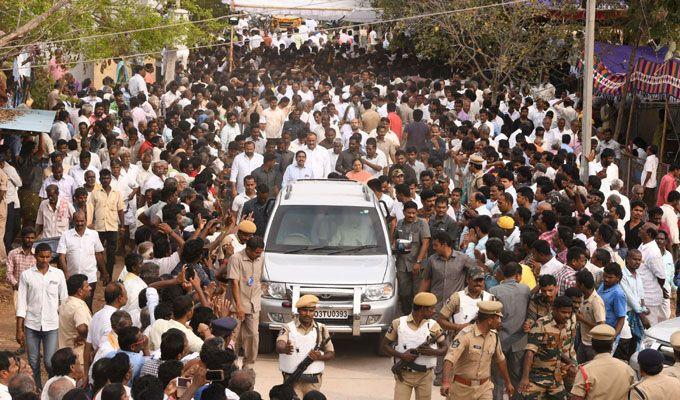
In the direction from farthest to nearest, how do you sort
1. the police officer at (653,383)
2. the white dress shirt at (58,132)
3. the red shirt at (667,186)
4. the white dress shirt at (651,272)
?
the white dress shirt at (58,132)
the red shirt at (667,186)
the white dress shirt at (651,272)
the police officer at (653,383)

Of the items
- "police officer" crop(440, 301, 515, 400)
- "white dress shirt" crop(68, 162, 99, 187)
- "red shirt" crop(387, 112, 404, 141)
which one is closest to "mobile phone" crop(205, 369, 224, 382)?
"police officer" crop(440, 301, 515, 400)

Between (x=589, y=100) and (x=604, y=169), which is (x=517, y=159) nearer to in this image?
(x=604, y=169)

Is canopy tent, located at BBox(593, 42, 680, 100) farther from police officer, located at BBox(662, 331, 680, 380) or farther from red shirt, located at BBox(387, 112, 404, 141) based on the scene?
police officer, located at BBox(662, 331, 680, 380)

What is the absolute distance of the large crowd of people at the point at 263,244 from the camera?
947 cm

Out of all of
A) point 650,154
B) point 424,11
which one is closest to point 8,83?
point 650,154

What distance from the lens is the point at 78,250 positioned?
13836mm

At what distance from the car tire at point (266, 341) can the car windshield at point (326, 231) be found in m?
0.97

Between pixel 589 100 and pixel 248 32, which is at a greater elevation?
pixel 589 100

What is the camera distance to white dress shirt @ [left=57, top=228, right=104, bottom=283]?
1384 centimetres

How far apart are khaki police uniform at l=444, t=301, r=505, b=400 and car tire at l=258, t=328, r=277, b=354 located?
12.8ft

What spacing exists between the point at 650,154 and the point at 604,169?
3246 mm

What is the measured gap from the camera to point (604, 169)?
1861 centimetres

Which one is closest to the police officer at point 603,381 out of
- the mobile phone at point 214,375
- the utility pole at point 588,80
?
the mobile phone at point 214,375

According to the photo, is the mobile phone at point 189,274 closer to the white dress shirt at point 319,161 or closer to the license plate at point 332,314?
the license plate at point 332,314
